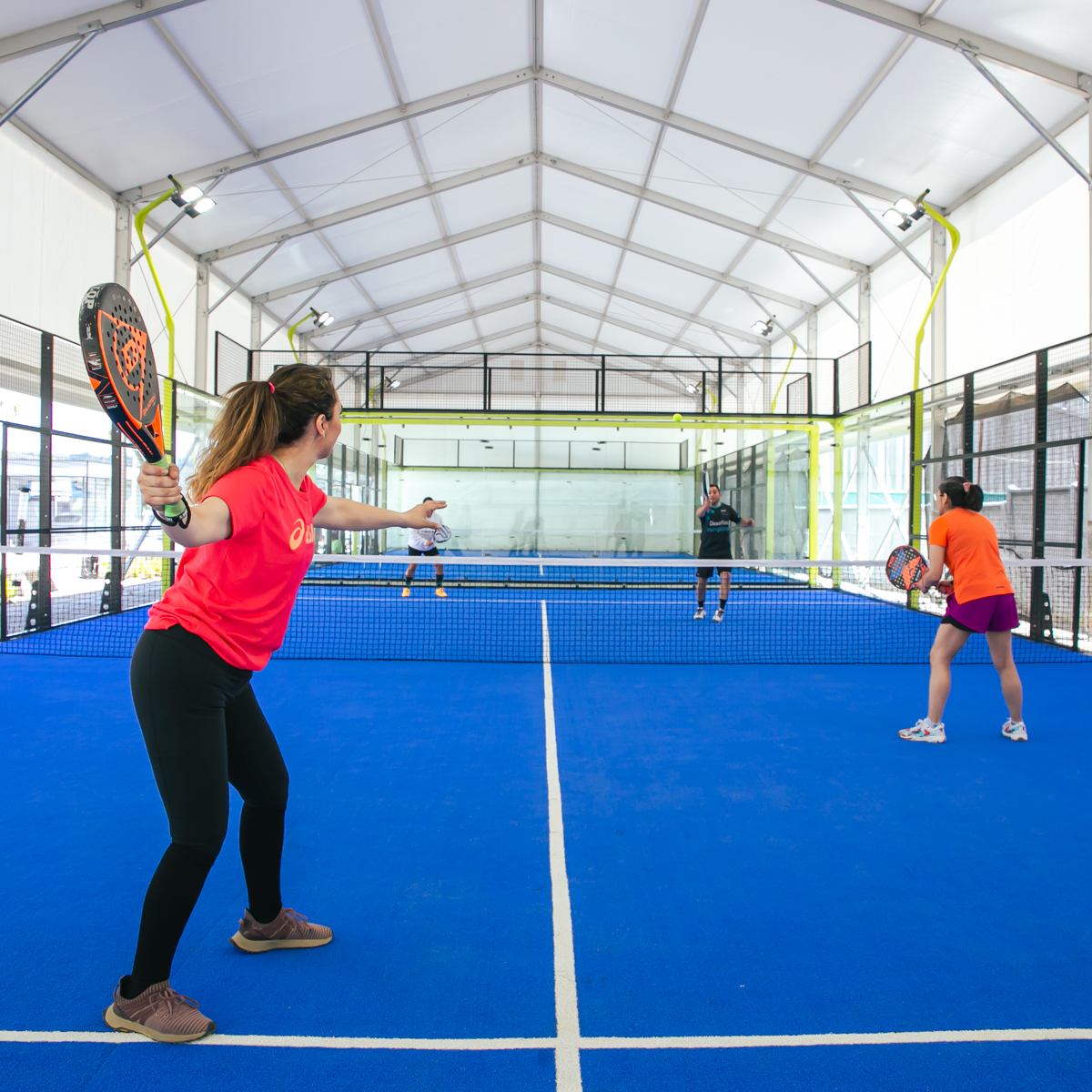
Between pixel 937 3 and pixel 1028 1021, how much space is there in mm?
9321

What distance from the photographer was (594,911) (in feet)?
8.06

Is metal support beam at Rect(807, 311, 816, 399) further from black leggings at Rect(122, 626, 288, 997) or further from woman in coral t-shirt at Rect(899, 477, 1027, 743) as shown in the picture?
black leggings at Rect(122, 626, 288, 997)

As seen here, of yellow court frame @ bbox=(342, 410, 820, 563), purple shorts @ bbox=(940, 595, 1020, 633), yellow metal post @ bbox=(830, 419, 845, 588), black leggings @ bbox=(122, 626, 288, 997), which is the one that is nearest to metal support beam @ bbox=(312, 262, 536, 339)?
yellow court frame @ bbox=(342, 410, 820, 563)

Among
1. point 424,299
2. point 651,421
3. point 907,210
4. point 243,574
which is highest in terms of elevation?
point 424,299

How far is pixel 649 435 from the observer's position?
1506 cm

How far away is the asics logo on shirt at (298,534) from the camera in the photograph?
1846mm

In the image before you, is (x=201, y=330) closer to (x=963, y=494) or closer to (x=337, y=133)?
(x=337, y=133)

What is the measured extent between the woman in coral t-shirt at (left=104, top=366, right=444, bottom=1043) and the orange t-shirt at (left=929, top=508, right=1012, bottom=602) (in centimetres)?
365

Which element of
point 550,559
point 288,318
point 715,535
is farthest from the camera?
point 288,318

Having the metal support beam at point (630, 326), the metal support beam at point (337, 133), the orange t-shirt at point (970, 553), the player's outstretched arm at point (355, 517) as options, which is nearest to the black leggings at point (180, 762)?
the player's outstretched arm at point (355, 517)

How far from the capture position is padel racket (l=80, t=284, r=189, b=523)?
1.44 metres

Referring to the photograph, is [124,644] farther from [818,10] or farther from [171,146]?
[818,10]

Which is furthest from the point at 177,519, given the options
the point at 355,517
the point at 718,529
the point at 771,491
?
the point at 771,491

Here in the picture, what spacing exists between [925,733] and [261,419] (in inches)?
162
